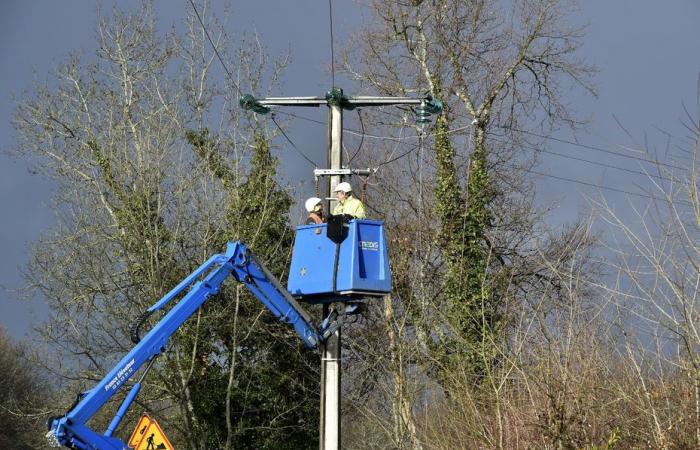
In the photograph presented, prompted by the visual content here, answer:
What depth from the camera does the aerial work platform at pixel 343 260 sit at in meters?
14.3

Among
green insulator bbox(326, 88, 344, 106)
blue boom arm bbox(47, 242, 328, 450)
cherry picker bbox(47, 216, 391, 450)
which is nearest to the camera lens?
blue boom arm bbox(47, 242, 328, 450)

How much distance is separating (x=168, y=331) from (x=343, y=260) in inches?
100

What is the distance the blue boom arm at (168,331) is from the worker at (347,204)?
1402 millimetres

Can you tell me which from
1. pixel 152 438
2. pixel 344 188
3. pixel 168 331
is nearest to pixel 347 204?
pixel 344 188

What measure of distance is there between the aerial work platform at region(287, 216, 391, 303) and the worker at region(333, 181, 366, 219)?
1.22 ft

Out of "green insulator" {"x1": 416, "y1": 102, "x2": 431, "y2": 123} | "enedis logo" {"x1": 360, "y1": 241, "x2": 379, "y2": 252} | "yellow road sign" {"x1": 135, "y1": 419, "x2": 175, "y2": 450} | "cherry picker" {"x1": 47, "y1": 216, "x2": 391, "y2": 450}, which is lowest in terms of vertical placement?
"yellow road sign" {"x1": 135, "y1": 419, "x2": 175, "y2": 450}

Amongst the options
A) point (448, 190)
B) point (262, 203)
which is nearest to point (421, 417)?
point (262, 203)

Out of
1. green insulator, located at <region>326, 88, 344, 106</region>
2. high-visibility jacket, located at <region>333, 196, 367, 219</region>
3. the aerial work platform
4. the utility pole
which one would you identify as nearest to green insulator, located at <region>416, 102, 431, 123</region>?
the utility pole

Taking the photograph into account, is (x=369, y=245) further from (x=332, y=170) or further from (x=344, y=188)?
(x=332, y=170)

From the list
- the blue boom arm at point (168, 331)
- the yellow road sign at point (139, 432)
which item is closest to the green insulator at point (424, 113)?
the blue boom arm at point (168, 331)

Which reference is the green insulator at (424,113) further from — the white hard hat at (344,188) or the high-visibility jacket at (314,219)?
the high-visibility jacket at (314,219)

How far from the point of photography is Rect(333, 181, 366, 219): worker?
14828mm

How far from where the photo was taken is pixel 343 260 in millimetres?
14289

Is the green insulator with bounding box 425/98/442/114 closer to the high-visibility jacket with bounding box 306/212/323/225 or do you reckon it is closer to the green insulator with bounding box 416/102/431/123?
the green insulator with bounding box 416/102/431/123
